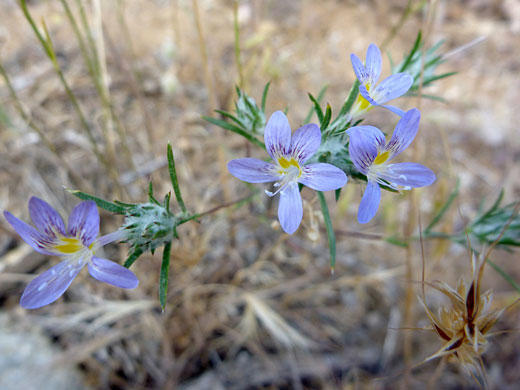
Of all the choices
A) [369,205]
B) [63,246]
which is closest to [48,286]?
[63,246]

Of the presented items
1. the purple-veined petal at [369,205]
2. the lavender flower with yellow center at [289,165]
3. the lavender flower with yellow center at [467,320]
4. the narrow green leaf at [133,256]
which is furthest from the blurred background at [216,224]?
the narrow green leaf at [133,256]

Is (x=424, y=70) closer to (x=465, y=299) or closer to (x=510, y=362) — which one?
(x=465, y=299)

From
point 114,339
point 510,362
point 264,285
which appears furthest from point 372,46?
point 510,362

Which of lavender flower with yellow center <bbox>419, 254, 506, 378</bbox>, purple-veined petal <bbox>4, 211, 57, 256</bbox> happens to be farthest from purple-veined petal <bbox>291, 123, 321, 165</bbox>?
purple-veined petal <bbox>4, 211, 57, 256</bbox>

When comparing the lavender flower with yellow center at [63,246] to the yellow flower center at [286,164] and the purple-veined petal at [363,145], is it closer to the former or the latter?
the yellow flower center at [286,164]

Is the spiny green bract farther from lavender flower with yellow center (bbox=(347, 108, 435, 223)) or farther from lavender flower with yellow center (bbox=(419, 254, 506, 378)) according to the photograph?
lavender flower with yellow center (bbox=(419, 254, 506, 378))
